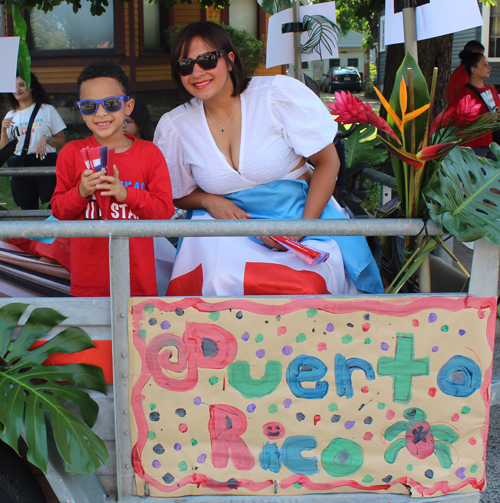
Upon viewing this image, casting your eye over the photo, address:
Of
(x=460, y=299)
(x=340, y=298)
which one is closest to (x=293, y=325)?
(x=340, y=298)

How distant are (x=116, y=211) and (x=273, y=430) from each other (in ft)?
3.31

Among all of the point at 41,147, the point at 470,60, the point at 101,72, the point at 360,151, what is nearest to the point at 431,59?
the point at 470,60

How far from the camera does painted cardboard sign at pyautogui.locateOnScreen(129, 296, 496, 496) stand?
157 cm

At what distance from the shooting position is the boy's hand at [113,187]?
1825 mm

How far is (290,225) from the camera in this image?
1.50 meters

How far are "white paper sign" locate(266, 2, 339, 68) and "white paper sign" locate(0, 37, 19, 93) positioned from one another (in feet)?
6.40

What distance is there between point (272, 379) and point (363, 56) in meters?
51.9

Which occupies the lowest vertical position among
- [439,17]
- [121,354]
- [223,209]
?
[121,354]

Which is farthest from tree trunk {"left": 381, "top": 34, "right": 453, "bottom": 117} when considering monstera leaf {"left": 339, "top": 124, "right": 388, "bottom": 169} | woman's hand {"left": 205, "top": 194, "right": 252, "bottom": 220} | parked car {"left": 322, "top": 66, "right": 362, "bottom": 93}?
parked car {"left": 322, "top": 66, "right": 362, "bottom": 93}

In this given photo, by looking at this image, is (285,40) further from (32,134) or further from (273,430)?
(273,430)

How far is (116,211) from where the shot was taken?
2.06 m

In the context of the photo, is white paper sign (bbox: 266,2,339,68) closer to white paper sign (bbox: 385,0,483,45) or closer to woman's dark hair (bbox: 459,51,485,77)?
white paper sign (bbox: 385,0,483,45)

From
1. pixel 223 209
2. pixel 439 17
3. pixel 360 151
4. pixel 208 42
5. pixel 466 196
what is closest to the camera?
pixel 466 196

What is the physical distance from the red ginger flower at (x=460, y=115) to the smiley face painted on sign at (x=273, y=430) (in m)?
1.10
